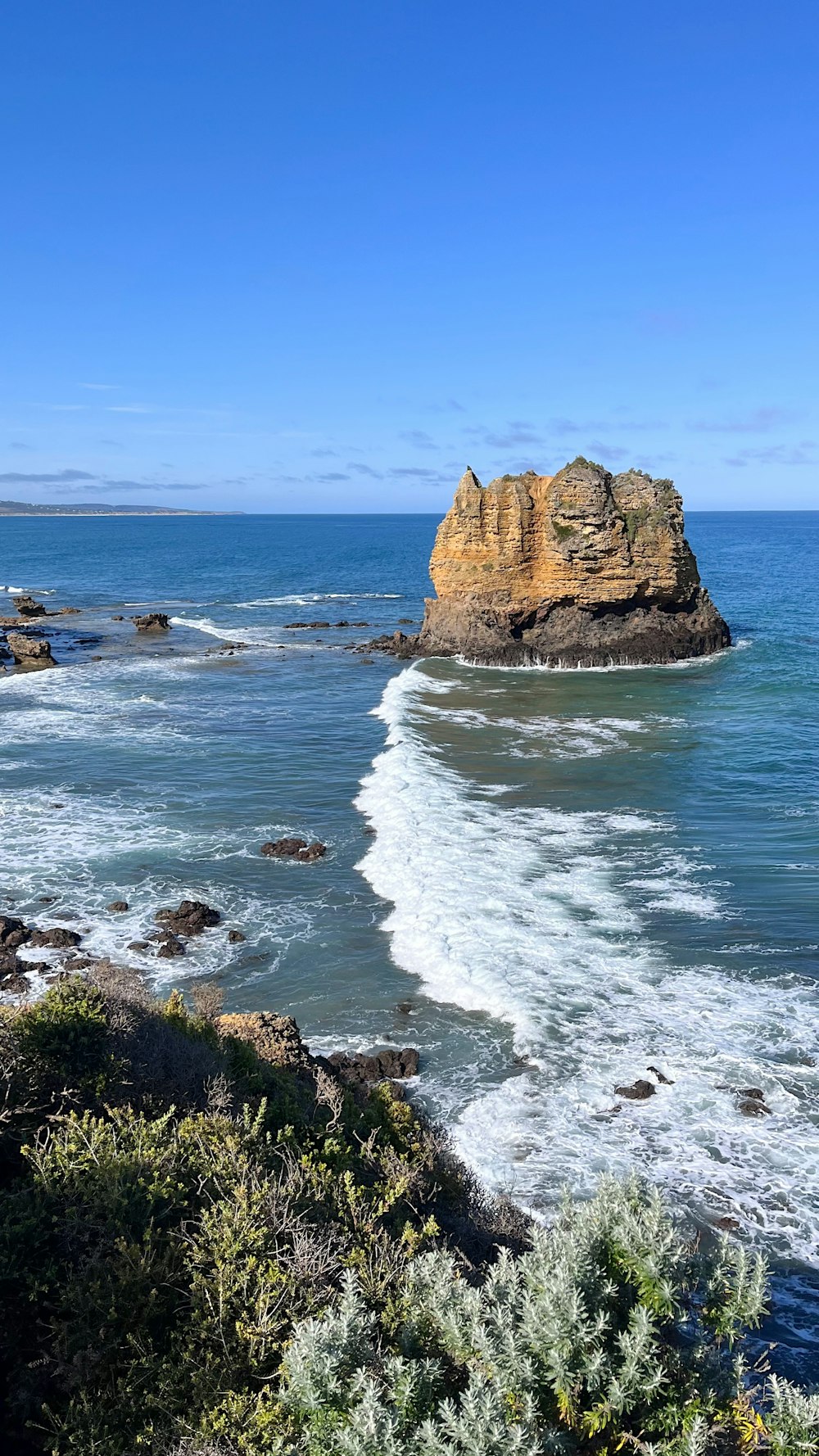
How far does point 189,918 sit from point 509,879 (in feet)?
23.6

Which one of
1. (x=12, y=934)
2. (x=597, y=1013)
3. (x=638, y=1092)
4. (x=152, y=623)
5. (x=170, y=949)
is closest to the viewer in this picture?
(x=638, y=1092)

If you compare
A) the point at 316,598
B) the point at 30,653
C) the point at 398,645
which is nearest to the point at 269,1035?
the point at 398,645

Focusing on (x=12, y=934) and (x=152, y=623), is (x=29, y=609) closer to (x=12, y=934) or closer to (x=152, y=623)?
(x=152, y=623)

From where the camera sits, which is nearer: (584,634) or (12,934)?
(12,934)

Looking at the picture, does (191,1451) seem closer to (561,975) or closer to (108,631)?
(561,975)

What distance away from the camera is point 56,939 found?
62.1 feet

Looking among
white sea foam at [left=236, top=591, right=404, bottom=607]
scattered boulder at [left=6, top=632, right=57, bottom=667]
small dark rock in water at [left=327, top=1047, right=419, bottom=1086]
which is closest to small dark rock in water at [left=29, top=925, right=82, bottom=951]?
small dark rock in water at [left=327, top=1047, right=419, bottom=1086]

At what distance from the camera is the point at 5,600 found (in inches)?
3231

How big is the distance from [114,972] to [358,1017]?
4426mm

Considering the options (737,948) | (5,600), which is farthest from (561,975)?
(5,600)

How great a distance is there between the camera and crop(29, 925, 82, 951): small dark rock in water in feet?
61.8

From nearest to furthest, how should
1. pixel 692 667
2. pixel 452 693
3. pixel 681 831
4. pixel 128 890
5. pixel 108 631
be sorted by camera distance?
pixel 128 890 → pixel 681 831 → pixel 452 693 → pixel 692 667 → pixel 108 631

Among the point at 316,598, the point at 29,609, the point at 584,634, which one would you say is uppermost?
the point at 316,598

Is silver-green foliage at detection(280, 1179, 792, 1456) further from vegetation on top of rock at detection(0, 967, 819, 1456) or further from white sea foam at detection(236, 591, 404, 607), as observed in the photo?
white sea foam at detection(236, 591, 404, 607)
